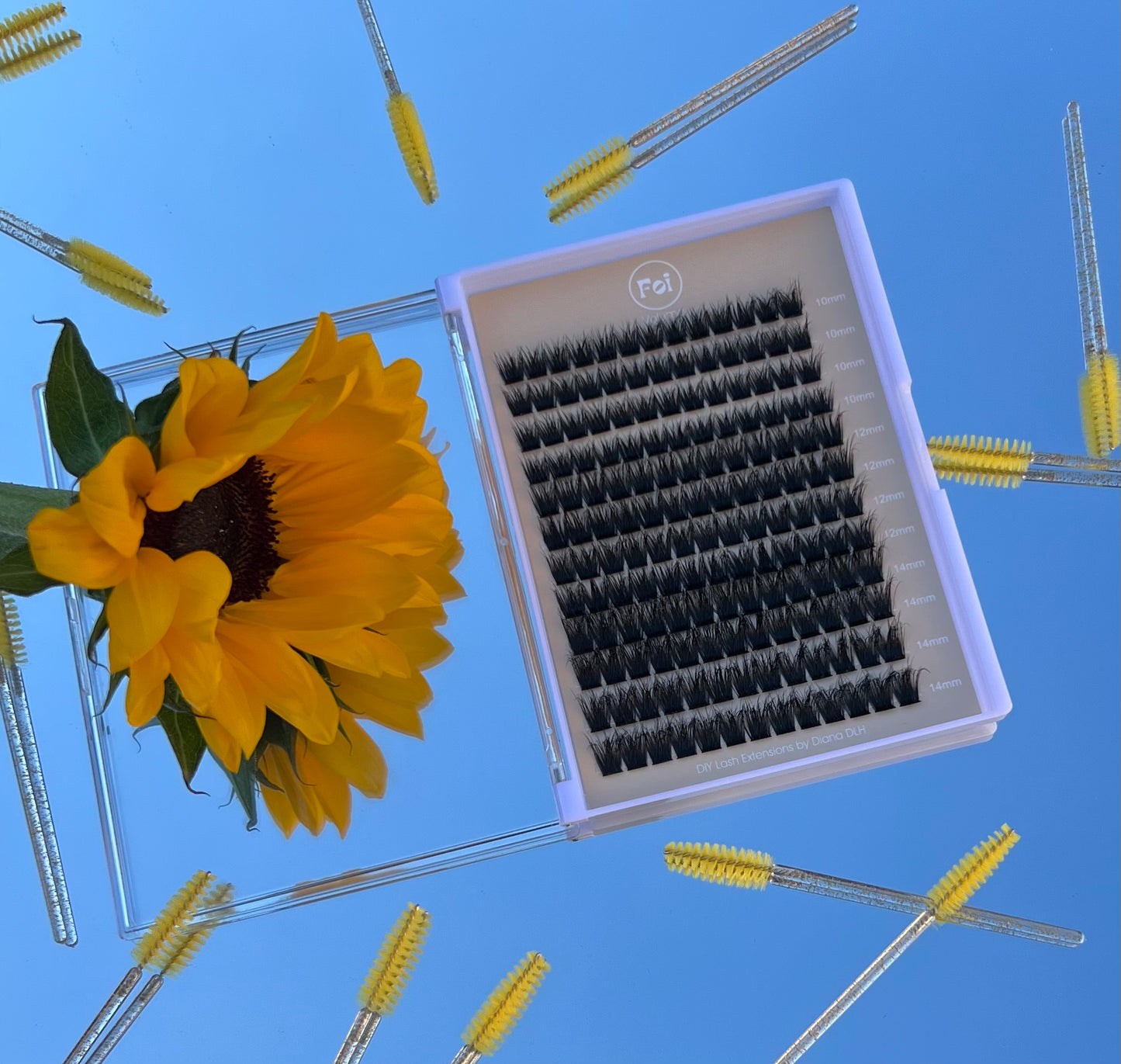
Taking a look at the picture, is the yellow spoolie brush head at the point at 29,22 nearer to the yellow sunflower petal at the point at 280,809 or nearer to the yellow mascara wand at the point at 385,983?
the yellow sunflower petal at the point at 280,809

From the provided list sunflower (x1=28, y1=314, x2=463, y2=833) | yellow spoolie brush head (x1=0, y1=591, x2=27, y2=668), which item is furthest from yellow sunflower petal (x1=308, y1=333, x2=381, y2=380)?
yellow spoolie brush head (x1=0, y1=591, x2=27, y2=668)

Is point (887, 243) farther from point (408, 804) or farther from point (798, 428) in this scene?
point (408, 804)

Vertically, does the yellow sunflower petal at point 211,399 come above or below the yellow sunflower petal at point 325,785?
above

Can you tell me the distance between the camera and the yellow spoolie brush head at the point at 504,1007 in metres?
0.80

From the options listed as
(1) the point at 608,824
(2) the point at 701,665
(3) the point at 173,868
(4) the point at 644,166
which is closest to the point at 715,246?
(4) the point at 644,166

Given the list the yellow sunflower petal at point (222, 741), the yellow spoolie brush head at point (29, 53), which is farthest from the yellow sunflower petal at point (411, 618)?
the yellow spoolie brush head at point (29, 53)

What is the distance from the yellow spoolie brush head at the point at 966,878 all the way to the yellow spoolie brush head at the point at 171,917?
1.84ft

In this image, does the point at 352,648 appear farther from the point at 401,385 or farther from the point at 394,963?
the point at 394,963

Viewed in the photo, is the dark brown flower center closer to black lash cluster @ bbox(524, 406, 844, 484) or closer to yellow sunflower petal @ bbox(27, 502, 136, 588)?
yellow sunflower petal @ bbox(27, 502, 136, 588)

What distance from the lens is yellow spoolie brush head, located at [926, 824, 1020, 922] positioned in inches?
31.8

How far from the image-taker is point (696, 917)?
2.84 ft

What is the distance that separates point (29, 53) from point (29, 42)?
0.04ft

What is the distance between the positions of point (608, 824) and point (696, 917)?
167 mm

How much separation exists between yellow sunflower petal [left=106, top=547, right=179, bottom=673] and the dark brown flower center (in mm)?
27
